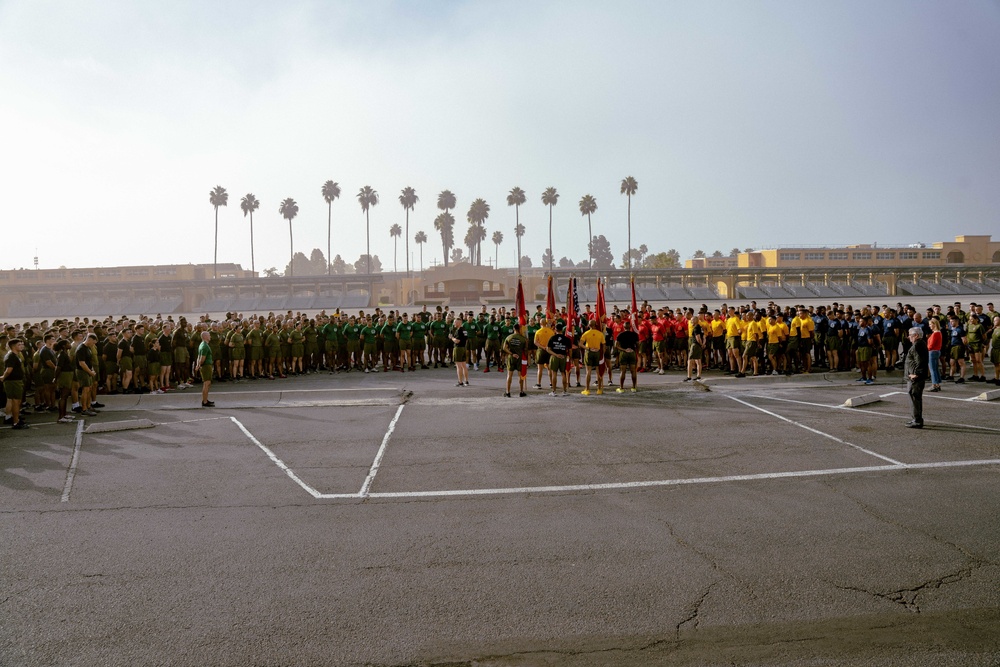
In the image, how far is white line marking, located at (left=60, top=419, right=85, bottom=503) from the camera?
843 cm

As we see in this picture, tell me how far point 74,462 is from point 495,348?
1310cm

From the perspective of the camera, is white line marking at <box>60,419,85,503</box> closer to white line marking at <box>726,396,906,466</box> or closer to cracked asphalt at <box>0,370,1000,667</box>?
cracked asphalt at <box>0,370,1000,667</box>

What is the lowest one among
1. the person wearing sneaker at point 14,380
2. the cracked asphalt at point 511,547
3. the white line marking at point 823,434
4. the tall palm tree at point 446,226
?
the cracked asphalt at point 511,547

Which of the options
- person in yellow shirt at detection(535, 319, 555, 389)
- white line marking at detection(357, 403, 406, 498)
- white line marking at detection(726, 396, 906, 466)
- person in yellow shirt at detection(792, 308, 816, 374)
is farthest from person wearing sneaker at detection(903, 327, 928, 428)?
white line marking at detection(357, 403, 406, 498)

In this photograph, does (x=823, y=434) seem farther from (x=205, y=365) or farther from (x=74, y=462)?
(x=205, y=365)

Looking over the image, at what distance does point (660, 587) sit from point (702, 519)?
185 centimetres

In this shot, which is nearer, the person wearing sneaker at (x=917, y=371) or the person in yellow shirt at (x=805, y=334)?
the person wearing sneaker at (x=917, y=371)

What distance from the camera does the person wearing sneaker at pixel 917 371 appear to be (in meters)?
11.1

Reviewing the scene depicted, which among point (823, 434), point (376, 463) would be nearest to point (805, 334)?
point (823, 434)

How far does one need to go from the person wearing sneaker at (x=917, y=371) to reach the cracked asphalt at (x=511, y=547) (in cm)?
39

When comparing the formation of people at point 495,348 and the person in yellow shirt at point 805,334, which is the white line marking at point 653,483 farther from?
the person in yellow shirt at point 805,334

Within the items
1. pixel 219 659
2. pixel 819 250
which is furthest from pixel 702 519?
pixel 819 250

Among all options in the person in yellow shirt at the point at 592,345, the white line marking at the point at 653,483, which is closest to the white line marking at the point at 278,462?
the white line marking at the point at 653,483

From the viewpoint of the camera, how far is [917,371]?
11.1 m
